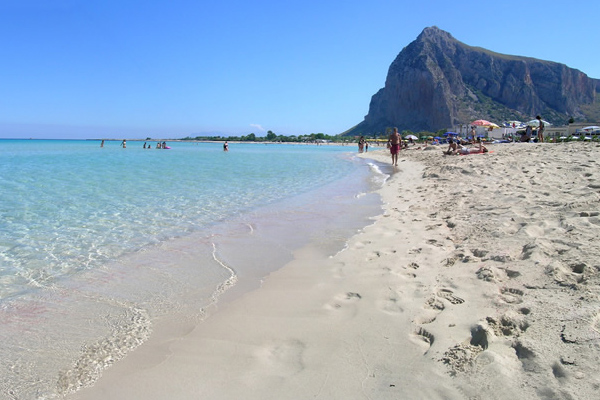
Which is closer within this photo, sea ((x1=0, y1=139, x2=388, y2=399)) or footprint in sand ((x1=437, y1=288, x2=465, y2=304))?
sea ((x1=0, y1=139, x2=388, y2=399))

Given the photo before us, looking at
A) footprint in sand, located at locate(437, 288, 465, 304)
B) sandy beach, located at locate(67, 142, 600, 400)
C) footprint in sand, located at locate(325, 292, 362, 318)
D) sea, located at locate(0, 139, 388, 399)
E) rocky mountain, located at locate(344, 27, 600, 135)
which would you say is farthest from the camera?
rocky mountain, located at locate(344, 27, 600, 135)

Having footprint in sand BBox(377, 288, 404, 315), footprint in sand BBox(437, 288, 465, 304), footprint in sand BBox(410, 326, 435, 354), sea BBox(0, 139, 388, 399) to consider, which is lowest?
sea BBox(0, 139, 388, 399)

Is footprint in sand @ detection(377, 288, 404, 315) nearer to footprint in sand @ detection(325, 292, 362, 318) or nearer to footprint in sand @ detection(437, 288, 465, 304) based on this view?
footprint in sand @ detection(325, 292, 362, 318)

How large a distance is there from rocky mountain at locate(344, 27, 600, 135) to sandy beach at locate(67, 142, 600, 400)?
14446 cm

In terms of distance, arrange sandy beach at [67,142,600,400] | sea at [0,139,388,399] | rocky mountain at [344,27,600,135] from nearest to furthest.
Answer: sandy beach at [67,142,600,400], sea at [0,139,388,399], rocky mountain at [344,27,600,135]

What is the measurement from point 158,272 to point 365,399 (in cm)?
338

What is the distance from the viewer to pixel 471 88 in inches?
6073

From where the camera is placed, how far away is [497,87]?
494ft

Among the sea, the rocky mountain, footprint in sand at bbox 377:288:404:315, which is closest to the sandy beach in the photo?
footprint in sand at bbox 377:288:404:315

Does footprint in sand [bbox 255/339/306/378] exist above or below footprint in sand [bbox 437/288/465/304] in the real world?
below

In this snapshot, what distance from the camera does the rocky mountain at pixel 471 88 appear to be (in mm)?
141988

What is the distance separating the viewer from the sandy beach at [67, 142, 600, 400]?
7.22ft

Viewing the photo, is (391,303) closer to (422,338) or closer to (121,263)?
(422,338)

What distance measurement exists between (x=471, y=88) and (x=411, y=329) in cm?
17252
